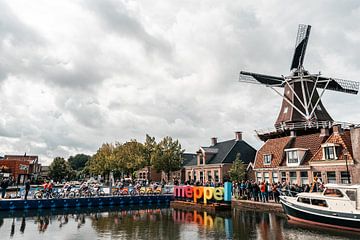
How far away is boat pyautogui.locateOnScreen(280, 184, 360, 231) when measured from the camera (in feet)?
59.9

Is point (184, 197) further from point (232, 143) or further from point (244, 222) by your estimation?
point (232, 143)

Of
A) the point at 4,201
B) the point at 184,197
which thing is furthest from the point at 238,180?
the point at 4,201

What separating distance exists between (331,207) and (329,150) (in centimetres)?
1241

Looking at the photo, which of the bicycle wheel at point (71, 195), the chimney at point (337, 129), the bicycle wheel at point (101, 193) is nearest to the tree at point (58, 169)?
the bicycle wheel at point (101, 193)

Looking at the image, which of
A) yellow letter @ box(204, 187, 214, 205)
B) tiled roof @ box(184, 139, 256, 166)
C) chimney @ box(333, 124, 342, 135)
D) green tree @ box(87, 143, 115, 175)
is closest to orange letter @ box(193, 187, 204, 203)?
yellow letter @ box(204, 187, 214, 205)

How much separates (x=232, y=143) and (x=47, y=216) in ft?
106

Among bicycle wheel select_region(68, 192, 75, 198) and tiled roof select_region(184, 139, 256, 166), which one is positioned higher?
tiled roof select_region(184, 139, 256, 166)

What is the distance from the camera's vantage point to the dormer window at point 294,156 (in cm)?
3341

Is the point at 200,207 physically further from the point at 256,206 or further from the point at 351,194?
the point at 351,194

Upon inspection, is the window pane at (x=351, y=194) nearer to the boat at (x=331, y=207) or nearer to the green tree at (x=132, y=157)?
the boat at (x=331, y=207)

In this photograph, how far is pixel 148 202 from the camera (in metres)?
35.7

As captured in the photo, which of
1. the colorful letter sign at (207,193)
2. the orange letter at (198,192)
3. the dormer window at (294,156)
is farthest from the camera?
the dormer window at (294,156)

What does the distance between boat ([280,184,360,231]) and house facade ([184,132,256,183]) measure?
26412 mm

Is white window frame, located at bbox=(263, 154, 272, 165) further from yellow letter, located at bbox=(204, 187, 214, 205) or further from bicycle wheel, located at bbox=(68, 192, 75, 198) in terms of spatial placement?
bicycle wheel, located at bbox=(68, 192, 75, 198)
